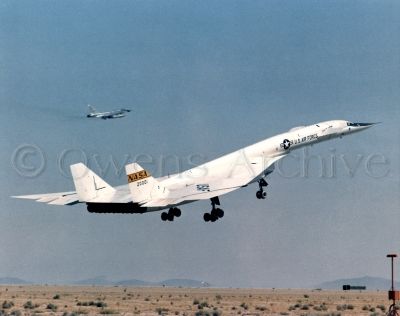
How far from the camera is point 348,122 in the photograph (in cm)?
7400

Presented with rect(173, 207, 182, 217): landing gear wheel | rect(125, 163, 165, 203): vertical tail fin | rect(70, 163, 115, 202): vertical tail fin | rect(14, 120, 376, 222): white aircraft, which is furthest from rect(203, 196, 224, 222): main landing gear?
rect(70, 163, 115, 202): vertical tail fin

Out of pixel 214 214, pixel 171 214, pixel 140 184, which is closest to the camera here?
pixel 140 184

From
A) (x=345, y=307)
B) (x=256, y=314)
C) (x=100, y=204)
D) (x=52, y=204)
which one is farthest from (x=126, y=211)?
(x=345, y=307)

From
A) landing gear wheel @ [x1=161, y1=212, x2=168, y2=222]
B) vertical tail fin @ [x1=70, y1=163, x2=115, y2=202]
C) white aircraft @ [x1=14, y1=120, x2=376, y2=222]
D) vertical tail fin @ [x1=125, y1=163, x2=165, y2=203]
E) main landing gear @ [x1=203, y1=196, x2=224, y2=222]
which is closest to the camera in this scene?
vertical tail fin @ [x1=125, y1=163, x2=165, y2=203]

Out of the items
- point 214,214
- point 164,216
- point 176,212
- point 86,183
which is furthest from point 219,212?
point 86,183

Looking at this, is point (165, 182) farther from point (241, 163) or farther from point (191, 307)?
point (191, 307)

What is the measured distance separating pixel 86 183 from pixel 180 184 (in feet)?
20.2

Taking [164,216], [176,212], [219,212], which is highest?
[219,212]

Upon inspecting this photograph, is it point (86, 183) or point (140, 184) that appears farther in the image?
point (86, 183)

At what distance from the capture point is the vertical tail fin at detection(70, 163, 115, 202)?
192 feet

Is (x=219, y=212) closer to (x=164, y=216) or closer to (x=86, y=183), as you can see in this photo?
(x=164, y=216)

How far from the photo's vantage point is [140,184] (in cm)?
5666

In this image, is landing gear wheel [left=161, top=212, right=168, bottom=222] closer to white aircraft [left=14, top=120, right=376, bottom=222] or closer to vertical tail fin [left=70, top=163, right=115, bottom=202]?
white aircraft [left=14, top=120, right=376, bottom=222]

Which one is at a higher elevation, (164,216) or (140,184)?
(140,184)
